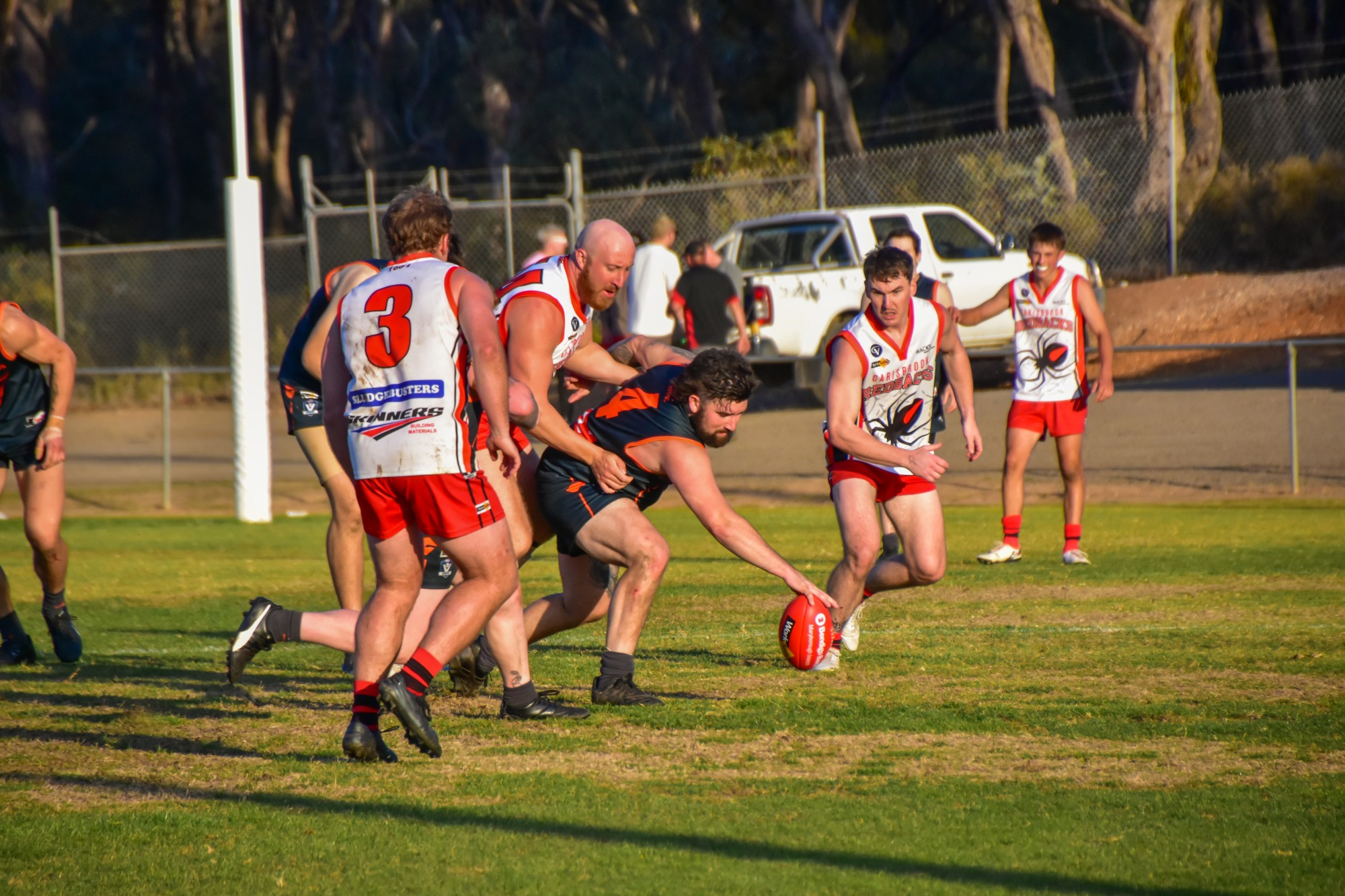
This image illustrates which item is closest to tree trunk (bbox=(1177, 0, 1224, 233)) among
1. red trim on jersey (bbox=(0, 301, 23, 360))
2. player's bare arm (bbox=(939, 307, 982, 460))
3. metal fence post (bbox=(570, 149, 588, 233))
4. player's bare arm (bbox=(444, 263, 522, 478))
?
metal fence post (bbox=(570, 149, 588, 233))

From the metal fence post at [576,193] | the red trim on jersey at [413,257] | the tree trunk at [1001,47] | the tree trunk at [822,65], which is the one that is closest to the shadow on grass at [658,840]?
the red trim on jersey at [413,257]

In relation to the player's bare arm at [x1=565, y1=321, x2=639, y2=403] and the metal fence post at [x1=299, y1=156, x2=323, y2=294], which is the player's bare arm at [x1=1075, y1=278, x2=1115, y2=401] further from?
the metal fence post at [x1=299, y1=156, x2=323, y2=294]

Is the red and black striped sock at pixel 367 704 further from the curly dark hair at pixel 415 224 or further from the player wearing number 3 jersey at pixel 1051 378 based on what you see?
the player wearing number 3 jersey at pixel 1051 378

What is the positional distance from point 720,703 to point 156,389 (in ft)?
74.6

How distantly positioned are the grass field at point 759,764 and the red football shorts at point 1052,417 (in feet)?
4.79

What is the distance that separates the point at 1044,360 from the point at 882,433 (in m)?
3.42

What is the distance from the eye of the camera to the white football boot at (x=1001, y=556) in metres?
10.4

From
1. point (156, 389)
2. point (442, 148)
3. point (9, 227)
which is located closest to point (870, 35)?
point (442, 148)

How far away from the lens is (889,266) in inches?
278

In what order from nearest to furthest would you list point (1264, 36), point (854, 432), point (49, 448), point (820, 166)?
point (854, 432) < point (49, 448) < point (820, 166) < point (1264, 36)

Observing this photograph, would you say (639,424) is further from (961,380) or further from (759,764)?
(961,380)

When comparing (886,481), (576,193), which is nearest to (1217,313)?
(576,193)

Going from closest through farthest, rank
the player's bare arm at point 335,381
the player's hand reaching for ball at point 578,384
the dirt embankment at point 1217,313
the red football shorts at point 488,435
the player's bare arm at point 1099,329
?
the player's bare arm at point 335,381
the red football shorts at point 488,435
the player's hand reaching for ball at point 578,384
the player's bare arm at point 1099,329
the dirt embankment at point 1217,313

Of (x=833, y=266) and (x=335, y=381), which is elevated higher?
(x=833, y=266)
